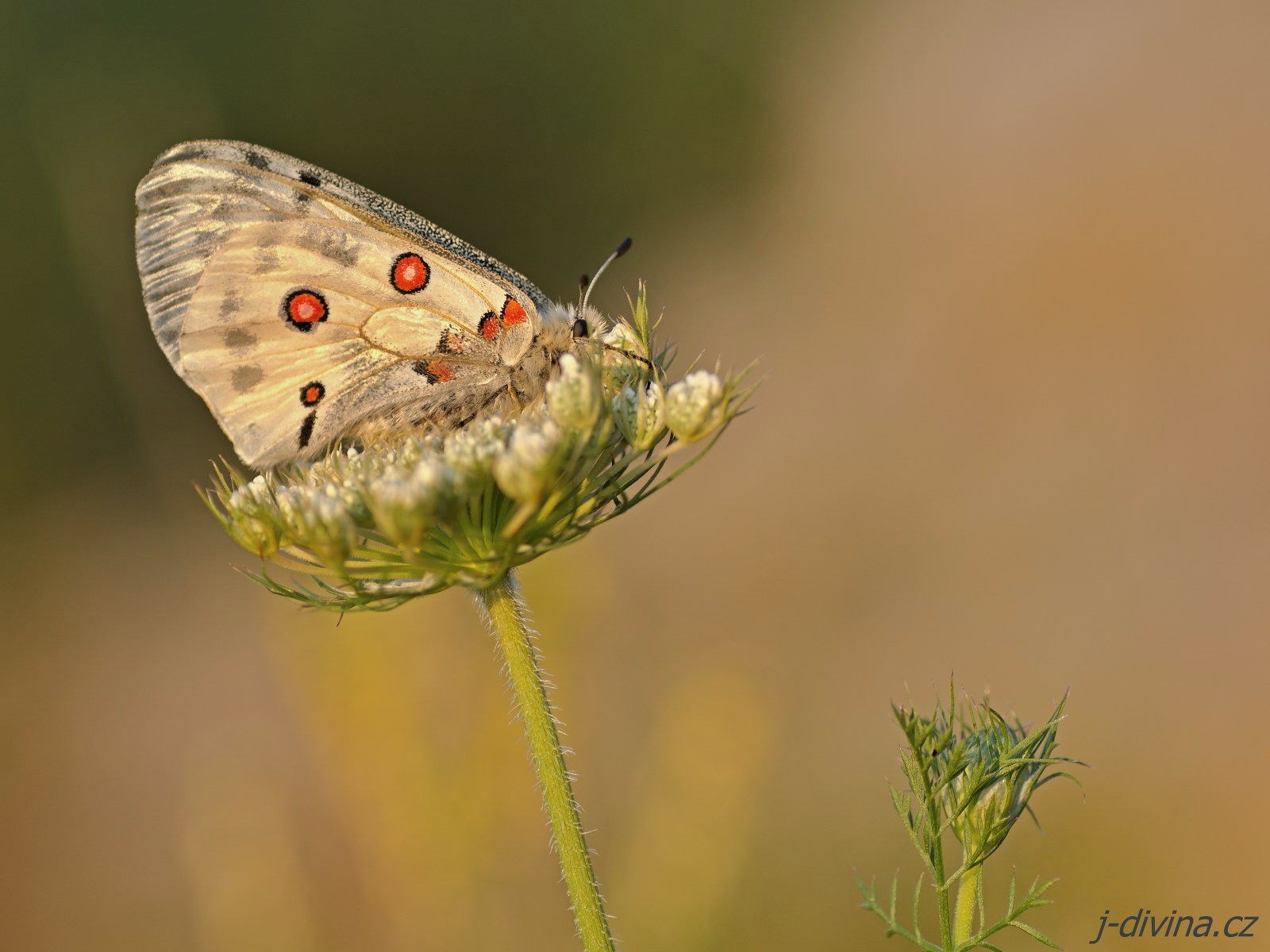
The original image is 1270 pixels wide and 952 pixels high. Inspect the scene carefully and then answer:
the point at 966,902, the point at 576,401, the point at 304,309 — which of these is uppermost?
the point at 304,309

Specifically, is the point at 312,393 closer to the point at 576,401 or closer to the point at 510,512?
the point at 510,512

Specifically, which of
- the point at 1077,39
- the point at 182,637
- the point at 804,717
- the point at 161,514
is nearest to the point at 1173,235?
the point at 1077,39

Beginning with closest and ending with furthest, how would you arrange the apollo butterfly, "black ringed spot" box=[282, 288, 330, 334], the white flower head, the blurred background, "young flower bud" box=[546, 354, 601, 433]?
the white flower head, "young flower bud" box=[546, 354, 601, 433], the apollo butterfly, "black ringed spot" box=[282, 288, 330, 334], the blurred background

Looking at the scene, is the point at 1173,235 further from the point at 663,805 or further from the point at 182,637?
the point at 182,637

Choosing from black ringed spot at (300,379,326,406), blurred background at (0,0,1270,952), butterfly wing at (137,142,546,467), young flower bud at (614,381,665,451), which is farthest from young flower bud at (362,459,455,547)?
blurred background at (0,0,1270,952)

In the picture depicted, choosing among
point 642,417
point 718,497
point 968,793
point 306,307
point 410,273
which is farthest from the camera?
point 718,497

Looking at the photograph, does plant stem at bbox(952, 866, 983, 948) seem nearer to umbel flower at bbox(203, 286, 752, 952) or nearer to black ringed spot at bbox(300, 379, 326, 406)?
umbel flower at bbox(203, 286, 752, 952)

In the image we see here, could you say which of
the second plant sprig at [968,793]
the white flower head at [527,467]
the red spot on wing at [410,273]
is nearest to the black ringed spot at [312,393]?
the red spot on wing at [410,273]

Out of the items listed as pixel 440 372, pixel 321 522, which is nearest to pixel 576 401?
pixel 321 522
